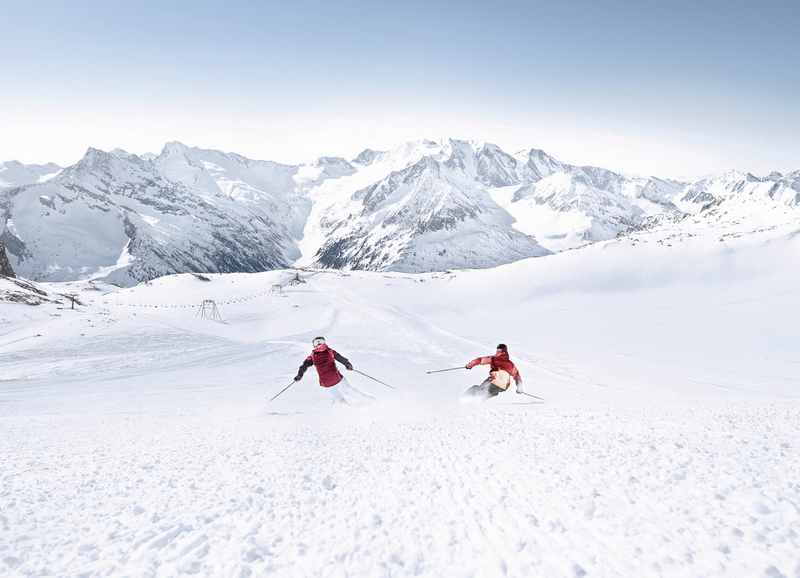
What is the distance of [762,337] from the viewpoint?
3169cm

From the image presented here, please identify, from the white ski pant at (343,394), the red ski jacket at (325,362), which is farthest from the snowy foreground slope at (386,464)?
the red ski jacket at (325,362)

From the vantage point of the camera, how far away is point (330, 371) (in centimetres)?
1827

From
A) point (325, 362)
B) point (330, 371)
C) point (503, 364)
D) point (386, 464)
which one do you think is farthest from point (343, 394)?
point (386, 464)

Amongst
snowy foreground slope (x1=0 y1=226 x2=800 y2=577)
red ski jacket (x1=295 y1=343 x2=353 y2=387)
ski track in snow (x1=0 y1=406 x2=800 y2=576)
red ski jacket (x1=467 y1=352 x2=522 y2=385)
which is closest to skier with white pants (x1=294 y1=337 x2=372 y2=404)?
red ski jacket (x1=295 y1=343 x2=353 y2=387)

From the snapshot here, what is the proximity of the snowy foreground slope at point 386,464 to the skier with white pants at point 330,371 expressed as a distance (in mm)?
1101

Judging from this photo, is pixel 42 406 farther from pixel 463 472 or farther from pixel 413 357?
pixel 413 357

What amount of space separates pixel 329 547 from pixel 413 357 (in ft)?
85.1

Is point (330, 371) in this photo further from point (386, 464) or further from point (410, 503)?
point (410, 503)

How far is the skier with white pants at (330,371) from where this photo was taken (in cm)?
1800

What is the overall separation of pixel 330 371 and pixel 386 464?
881 cm

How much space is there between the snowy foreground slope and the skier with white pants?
110 cm

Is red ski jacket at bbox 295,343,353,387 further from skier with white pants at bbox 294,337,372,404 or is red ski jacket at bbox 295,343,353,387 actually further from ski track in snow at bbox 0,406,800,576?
ski track in snow at bbox 0,406,800,576

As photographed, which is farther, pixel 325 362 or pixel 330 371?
pixel 330 371

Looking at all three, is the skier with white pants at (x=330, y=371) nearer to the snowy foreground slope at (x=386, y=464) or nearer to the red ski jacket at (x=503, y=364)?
the snowy foreground slope at (x=386, y=464)
